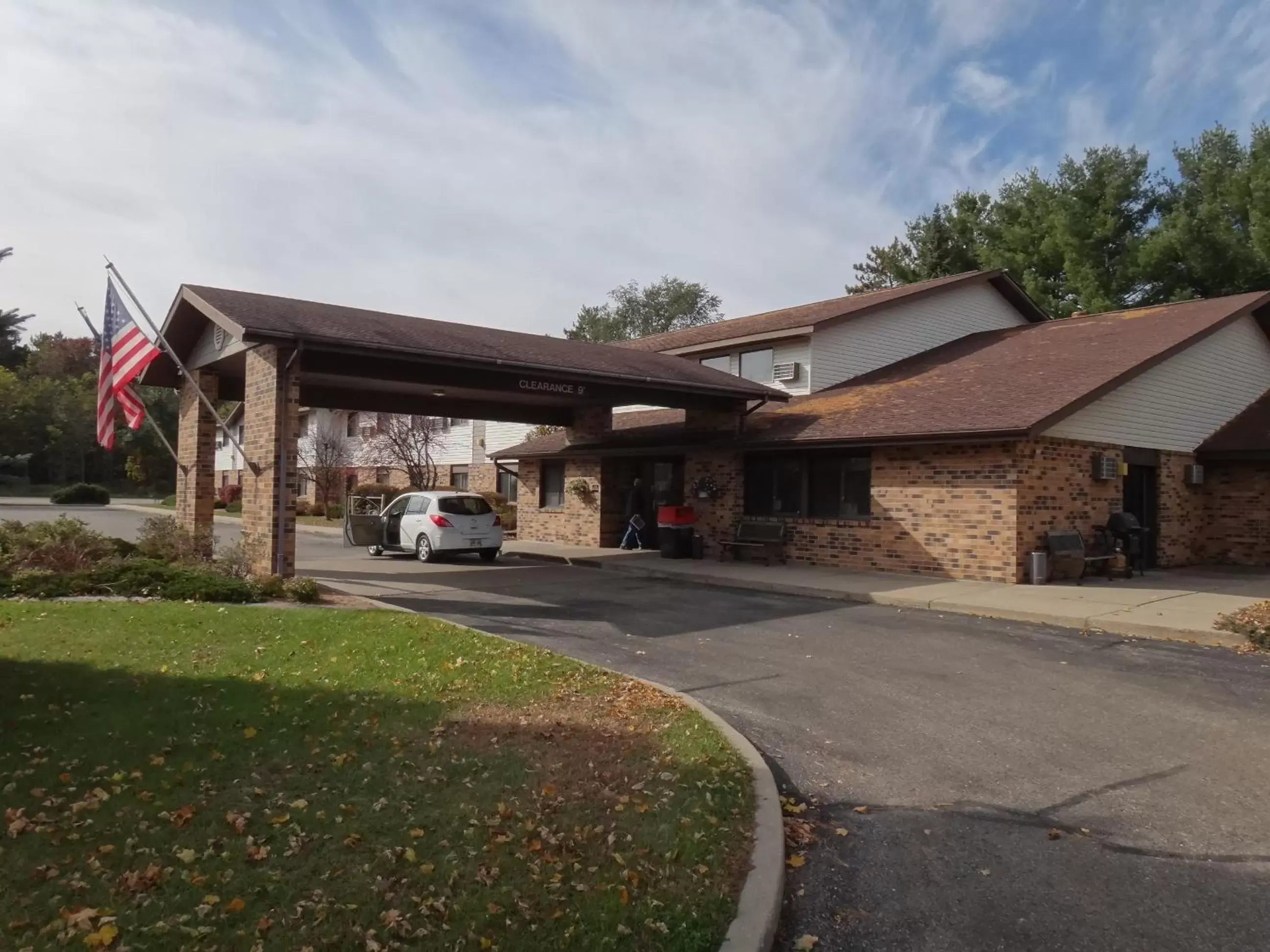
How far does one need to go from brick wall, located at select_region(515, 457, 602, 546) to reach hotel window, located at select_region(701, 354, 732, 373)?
149 inches

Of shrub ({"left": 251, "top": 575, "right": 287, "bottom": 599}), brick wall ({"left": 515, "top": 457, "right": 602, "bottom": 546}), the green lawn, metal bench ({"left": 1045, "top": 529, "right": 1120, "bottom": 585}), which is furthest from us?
brick wall ({"left": 515, "top": 457, "right": 602, "bottom": 546})

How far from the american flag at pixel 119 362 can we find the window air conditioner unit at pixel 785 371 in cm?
1317

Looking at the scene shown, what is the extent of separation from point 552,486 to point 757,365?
6.38 m

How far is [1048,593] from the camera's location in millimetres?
13648

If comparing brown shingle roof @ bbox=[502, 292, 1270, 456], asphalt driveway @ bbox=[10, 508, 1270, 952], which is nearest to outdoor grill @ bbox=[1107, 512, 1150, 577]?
brown shingle roof @ bbox=[502, 292, 1270, 456]

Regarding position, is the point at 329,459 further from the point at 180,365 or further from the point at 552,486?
the point at 180,365

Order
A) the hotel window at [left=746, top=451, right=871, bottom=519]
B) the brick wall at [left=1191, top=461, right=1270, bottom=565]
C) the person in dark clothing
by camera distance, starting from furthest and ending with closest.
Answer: the person in dark clothing, the brick wall at [left=1191, top=461, right=1270, bottom=565], the hotel window at [left=746, top=451, right=871, bottom=519]

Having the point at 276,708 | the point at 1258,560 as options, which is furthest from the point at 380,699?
the point at 1258,560

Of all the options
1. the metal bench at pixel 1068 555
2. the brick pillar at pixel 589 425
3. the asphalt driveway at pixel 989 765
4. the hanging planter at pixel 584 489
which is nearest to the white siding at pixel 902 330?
the brick pillar at pixel 589 425

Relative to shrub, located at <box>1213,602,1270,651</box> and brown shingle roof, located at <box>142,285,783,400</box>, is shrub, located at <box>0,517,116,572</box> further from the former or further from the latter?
shrub, located at <box>1213,602,1270,651</box>

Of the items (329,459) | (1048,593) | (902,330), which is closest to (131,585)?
(1048,593)

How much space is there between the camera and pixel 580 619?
460 inches

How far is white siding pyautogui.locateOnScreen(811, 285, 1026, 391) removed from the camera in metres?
21.9

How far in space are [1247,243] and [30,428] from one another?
216 ft
